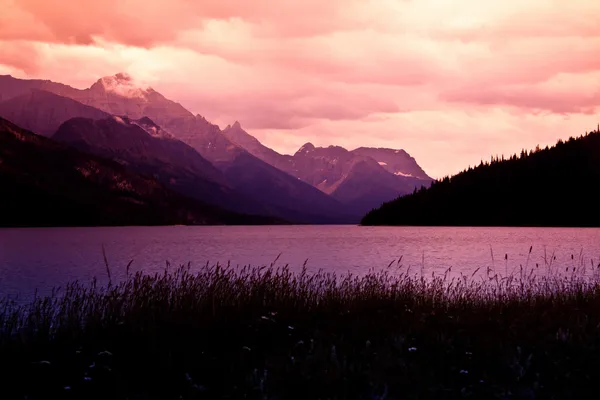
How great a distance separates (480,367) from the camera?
12.6 m

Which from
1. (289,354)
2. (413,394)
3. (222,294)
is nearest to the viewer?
(413,394)

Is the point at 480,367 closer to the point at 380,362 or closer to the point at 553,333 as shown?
the point at 380,362

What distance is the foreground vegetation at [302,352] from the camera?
36.7ft

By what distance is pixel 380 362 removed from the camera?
40.9 feet

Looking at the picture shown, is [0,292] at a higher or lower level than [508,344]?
lower

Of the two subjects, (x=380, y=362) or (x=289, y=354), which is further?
(x=289, y=354)

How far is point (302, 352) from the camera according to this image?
13.7 metres

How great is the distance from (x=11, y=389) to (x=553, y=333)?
44.1 feet

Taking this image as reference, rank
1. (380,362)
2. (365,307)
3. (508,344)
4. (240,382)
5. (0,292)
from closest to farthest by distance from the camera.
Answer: (240,382) → (380,362) → (508,344) → (365,307) → (0,292)

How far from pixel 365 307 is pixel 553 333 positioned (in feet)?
22.4

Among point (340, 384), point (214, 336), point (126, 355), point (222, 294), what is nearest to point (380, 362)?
point (340, 384)

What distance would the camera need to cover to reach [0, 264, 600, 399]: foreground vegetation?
440 inches

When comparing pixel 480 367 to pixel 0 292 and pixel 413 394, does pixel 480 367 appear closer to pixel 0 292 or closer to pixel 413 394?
pixel 413 394

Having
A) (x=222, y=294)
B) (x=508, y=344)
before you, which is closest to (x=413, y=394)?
(x=508, y=344)
